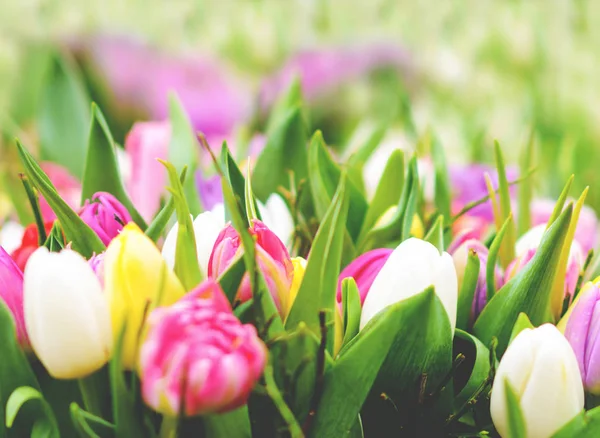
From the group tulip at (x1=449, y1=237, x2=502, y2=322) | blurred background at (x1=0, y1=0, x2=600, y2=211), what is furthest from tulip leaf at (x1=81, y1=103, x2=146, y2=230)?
blurred background at (x1=0, y1=0, x2=600, y2=211)

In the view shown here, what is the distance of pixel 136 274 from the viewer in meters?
0.24

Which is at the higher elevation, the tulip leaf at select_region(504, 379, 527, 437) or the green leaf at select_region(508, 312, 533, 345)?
the green leaf at select_region(508, 312, 533, 345)

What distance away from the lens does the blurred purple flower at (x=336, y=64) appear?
0.89 metres

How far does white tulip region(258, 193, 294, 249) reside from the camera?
333 mm

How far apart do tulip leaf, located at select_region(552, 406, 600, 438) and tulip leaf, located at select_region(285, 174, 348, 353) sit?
82mm

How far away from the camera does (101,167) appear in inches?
13.5

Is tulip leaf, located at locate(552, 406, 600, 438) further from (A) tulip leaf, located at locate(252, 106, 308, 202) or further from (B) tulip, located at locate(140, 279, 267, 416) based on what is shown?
(A) tulip leaf, located at locate(252, 106, 308, 202)

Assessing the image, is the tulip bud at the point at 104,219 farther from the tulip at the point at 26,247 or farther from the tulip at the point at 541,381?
the tulip at the point at 541,381

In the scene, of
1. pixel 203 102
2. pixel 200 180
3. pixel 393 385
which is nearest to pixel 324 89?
pixel 203 102

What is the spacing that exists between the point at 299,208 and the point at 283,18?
2.49 feet

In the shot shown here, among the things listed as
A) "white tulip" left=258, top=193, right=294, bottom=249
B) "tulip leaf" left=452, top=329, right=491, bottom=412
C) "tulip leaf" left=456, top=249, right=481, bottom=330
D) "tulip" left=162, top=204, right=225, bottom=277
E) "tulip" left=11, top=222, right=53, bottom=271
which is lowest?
"tulip leaf" left=452, top=329, right=491, bottom=412

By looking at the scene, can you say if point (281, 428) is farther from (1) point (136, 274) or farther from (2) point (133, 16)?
(2) point (133, 16)

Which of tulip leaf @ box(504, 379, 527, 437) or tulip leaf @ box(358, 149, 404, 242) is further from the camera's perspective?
tulip leaf @ box(358, 149, 404, 242)

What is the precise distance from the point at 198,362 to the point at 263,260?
59 mm
